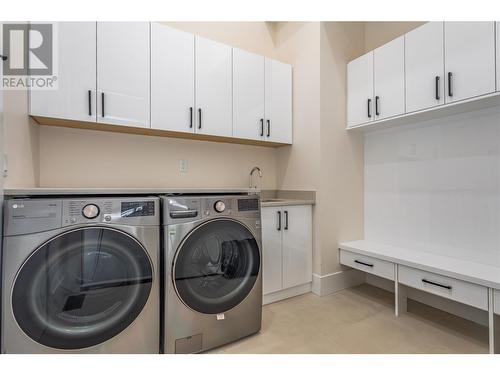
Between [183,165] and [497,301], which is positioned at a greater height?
[183,165]

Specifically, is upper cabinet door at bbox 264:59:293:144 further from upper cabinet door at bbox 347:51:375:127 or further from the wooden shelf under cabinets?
upper cabinet door at bbox 347:51:375:127

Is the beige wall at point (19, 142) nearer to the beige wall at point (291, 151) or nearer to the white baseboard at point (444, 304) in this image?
the beige wall at point (291, 151)

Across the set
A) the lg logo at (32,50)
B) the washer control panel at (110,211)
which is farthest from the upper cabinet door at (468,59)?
the lg logo at (32,50)

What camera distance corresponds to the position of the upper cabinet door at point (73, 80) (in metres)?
1.66

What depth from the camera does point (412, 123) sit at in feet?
7.61

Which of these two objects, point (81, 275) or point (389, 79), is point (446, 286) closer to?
point (389, 79)

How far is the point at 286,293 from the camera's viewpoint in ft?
7.77

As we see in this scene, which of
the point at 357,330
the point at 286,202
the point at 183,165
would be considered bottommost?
the point at 357,330

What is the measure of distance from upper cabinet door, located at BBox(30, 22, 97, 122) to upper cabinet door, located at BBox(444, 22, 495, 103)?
2.49 metres

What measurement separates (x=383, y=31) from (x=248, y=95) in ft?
5.14

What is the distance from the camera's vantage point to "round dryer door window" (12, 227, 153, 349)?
46.0 inches

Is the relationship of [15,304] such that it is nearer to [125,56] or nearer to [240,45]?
[125,56]

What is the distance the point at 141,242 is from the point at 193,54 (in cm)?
160

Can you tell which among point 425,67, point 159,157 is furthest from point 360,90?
point 159,157
